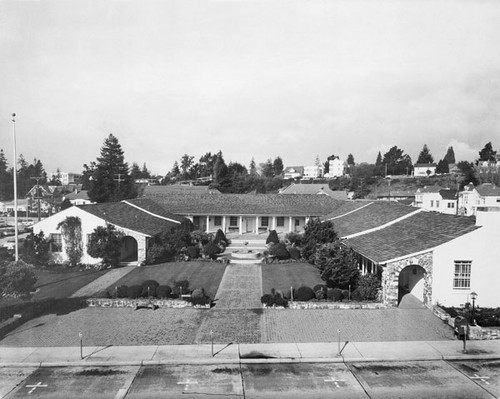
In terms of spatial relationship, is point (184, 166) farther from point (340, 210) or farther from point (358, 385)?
point (358, 385)

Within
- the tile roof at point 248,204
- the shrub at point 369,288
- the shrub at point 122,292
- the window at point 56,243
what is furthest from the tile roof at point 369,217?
the window at point 56,243

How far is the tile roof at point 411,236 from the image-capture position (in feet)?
Result: 72.3

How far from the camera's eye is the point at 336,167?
504 ft

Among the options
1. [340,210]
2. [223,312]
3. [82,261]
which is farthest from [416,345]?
[340,210]

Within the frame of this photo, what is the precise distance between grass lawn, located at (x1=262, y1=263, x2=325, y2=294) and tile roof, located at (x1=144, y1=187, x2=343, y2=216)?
52.8 feet

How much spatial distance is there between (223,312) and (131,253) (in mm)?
17942

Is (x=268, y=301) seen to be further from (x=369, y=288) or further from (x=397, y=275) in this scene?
(x=397, y=275)

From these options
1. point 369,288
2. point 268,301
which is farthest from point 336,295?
point 268,301

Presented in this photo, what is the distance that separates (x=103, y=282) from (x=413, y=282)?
65.9 feet

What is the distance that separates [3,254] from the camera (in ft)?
109

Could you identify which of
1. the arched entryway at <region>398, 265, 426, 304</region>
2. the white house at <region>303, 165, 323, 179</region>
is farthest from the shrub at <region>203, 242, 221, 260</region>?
the white house at <region>303, 165, 323, 179</region>

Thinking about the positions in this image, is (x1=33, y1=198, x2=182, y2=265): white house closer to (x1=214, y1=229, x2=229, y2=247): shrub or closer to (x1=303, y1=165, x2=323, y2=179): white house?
(x1=214, y1=229, x2=229, y2=247): shrub

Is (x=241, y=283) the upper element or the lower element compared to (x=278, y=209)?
lower

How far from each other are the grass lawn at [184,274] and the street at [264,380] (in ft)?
31.4
